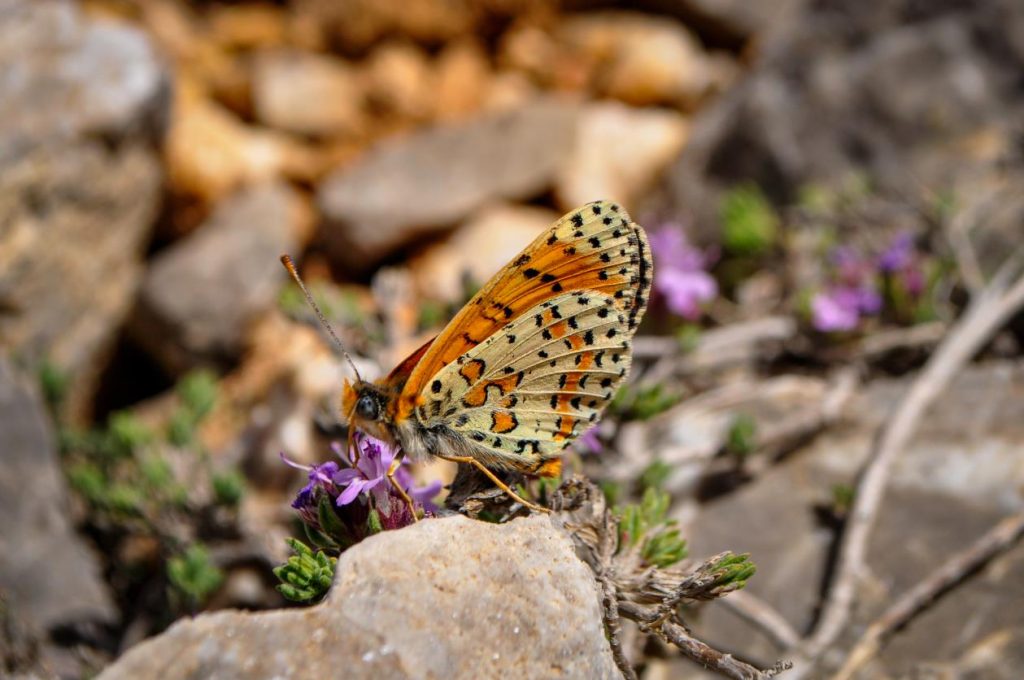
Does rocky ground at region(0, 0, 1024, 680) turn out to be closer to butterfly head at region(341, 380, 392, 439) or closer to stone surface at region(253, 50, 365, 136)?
stone surface at region(253, 50, 365, 136)

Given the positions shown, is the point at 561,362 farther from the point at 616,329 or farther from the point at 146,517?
the point at 146,517

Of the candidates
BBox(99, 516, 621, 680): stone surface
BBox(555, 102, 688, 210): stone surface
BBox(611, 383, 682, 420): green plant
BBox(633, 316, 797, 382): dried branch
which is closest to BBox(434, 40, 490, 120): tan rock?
BBox(555, 102, 688, 210): stone surface

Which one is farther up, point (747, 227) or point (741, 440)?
point (747, 227)

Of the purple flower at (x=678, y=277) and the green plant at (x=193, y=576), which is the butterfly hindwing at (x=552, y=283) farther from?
the purple flower at (x=678, y=277)

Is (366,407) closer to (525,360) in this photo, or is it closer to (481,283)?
(525,360)

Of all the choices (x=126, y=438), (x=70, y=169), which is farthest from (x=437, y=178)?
(x=126, y=438)

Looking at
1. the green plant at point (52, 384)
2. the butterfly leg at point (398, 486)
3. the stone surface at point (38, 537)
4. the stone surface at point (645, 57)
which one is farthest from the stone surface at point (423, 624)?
the stone surface at point (645, 57)

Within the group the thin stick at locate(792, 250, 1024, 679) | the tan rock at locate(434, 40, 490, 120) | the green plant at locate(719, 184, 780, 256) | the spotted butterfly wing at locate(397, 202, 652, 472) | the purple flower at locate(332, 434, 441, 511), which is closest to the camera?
the purple flower at locate(332, 434, 441, 511)

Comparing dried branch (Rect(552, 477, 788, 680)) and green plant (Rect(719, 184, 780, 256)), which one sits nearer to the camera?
dried branch (Rect(552, 477, 788, 680))
